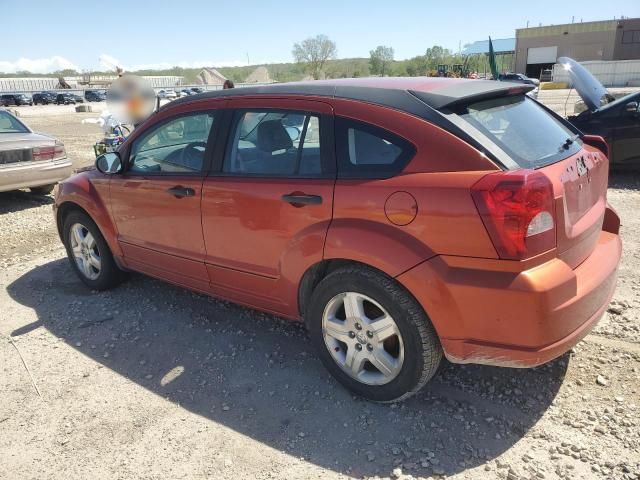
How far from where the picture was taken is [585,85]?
7.75m

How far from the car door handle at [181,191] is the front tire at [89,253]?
1295 mm

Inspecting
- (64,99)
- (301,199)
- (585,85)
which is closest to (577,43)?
(64,99)

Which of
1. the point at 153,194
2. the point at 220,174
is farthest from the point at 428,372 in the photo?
the point at 153,194

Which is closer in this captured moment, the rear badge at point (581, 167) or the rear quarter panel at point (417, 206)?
the rear quarter panel at point (417, 206)

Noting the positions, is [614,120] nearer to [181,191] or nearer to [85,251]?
[181,191]

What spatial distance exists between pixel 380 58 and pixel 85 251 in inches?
3911

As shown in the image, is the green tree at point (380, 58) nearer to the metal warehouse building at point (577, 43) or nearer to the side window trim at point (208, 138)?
the metal warehouse building at point (577, 43)

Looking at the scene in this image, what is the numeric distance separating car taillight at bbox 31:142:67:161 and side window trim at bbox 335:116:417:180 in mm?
7092

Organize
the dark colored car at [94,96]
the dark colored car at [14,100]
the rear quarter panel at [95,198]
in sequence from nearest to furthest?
the rear quarter panel at [95,198], the dark colored car at [14,100], the dark colored car at [94,96]

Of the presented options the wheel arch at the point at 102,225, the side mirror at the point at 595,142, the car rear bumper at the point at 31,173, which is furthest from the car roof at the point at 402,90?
the car rear bumper at the point at 31,173

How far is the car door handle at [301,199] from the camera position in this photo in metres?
2.82

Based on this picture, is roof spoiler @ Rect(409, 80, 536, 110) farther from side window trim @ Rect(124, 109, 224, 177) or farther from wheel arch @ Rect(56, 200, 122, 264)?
wheel arch @ Rect(56, 200, 122, 264)

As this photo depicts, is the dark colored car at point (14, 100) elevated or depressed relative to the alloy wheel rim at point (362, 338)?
elevated

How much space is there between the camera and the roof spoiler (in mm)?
2605
